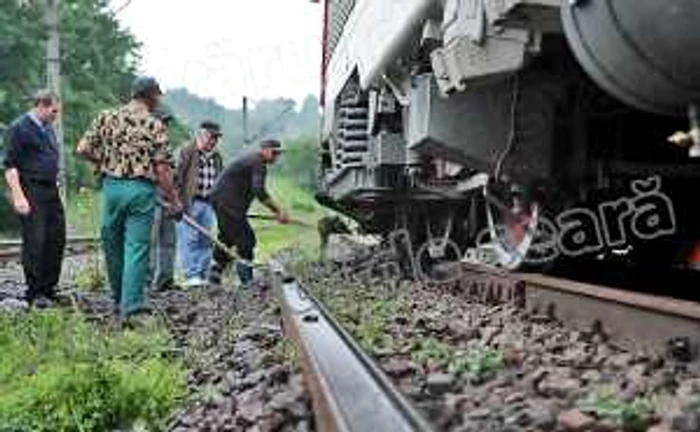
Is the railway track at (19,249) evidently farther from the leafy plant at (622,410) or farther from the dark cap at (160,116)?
the leafy plant at (622,410)

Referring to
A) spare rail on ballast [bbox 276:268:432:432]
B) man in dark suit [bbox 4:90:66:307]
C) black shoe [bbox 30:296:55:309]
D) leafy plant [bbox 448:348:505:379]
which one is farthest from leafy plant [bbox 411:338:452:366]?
man in dark suit [bbox 4:90:66:307]

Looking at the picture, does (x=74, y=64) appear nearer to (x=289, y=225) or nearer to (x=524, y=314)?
(x=289, y=225)

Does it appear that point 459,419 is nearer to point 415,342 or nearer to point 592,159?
point 415,342

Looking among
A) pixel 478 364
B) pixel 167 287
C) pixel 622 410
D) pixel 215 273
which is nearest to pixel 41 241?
pixel 167 287

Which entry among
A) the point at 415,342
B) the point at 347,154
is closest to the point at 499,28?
the point at 415,342

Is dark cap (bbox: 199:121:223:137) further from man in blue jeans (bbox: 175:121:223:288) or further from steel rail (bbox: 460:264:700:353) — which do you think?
steel rail (bbox: 460:264:700:353)

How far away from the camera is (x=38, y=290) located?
8.33 meters

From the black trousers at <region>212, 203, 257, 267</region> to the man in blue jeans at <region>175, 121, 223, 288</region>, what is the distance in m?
0.19

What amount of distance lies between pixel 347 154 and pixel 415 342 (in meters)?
4.37

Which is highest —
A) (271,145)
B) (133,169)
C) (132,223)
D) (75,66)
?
(75,66)

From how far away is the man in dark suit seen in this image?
820 cm

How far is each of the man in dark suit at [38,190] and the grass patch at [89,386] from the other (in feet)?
8.45

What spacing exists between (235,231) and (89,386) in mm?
6875

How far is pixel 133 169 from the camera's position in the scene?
7211 mm
